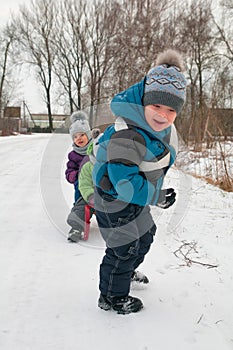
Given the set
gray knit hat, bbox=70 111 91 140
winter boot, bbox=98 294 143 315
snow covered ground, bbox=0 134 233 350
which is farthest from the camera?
gray knit hat, bbox=70 111 91 140

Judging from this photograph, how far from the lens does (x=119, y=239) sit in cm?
171

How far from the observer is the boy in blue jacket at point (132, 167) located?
162 cm

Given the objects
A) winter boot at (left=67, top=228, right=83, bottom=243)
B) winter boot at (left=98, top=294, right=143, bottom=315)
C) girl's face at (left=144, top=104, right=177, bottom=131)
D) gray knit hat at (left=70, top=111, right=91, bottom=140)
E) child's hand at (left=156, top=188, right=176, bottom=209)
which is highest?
girl's face at (left=144, top=104, right=177, bottom=131)

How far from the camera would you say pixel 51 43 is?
30.8 metres

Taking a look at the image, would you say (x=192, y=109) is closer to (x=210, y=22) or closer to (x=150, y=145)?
(x=150, y=145)

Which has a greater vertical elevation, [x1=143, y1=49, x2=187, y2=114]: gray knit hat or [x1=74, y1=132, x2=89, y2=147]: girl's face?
[x1=143, y1=49, x2=187, y2=114]: gray knit hat

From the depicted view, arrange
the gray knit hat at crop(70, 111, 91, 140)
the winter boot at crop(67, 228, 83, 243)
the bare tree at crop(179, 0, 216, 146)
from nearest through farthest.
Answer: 1. the winter boot at crop(67, 228, 83, 243)
2. the gray knit hat at crop(70, 111, 91, 140)
3. the bare tree at crop(179, 0, 216, 146)

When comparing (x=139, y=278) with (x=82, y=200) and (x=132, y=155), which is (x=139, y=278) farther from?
(x=82, y=200)

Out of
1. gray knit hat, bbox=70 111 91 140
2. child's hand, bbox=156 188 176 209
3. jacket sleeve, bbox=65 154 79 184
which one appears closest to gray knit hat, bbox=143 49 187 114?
child's hand, bbox=156 188 176 209

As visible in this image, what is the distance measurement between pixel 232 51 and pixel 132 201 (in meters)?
14.6

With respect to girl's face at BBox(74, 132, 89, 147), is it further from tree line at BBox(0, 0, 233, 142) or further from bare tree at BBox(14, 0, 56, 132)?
bare tree at BBox(14, 0, 56, 132)

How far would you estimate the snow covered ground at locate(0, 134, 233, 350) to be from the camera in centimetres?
150

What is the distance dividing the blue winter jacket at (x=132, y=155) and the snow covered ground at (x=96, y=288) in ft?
1.87

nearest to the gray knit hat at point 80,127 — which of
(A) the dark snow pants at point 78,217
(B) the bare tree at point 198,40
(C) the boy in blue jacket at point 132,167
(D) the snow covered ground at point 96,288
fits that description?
(A) the dark snow pants at point 78,217
